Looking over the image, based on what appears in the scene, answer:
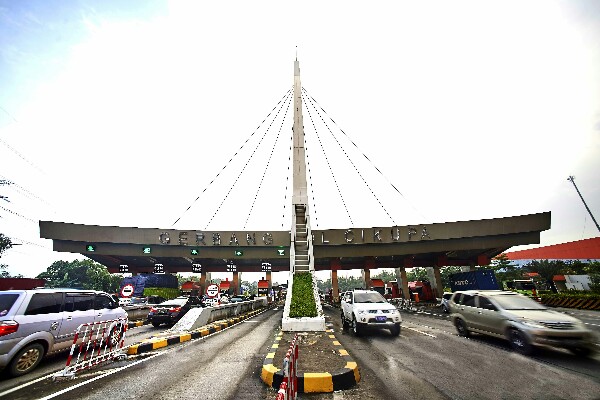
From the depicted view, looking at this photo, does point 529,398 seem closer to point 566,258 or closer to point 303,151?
point 303,151

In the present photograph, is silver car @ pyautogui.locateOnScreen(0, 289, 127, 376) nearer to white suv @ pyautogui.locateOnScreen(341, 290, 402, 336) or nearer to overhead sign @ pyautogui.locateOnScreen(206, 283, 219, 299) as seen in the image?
overhead sign @ pyautogui.locateOnScreen(206, 283, 219, 299)

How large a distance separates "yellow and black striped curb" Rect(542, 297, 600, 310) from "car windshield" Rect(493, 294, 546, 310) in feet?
59.4

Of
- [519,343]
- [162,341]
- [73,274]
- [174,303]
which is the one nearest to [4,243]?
[73,274]

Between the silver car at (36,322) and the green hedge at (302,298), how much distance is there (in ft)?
23.0

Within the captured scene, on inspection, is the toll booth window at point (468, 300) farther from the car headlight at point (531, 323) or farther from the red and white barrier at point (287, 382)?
the red and white barrier at point (287, 382)

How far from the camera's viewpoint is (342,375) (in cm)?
460

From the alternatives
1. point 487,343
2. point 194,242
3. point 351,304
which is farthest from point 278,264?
point 487,343

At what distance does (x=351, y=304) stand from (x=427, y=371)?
6.10m

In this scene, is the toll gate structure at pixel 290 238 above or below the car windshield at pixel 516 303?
above

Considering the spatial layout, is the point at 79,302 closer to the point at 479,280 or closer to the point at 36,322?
the point at 36,322

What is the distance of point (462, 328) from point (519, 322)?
9.39 feet

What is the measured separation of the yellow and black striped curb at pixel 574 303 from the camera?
19319mm

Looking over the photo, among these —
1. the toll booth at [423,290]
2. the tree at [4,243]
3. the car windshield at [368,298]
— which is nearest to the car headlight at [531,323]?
the car windshield at [368,298]

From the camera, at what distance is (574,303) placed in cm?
2080
